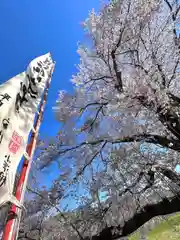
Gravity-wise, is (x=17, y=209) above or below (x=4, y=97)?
below

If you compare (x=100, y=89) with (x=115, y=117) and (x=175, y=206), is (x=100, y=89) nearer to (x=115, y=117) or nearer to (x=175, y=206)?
(x=115, y=117)

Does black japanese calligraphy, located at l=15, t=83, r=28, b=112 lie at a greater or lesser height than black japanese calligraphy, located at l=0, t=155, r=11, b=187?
greater

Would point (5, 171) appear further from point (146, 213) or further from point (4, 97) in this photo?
point (146, 213)

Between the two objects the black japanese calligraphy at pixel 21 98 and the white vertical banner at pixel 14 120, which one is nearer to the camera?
the white vertical banner at pixel 14 120

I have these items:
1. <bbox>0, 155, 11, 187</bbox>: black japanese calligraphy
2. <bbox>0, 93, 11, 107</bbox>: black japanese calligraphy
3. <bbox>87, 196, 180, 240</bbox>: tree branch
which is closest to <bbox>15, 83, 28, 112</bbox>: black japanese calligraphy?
<bbox>0, 93, 11, 107</bbox>: black japanese calligraphy

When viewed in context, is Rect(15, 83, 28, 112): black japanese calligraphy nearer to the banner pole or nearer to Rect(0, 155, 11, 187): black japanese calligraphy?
the banner pole

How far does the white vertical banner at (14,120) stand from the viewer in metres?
2.19

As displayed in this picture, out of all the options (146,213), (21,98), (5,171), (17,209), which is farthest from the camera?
(146,213)

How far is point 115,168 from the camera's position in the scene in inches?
240

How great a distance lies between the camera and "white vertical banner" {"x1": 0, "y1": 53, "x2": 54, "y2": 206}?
219 centimetres

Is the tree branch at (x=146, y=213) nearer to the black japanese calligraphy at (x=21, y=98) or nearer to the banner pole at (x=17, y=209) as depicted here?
the banner pole at (x=17, y=209)

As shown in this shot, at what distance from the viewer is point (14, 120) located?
2559 millimetres

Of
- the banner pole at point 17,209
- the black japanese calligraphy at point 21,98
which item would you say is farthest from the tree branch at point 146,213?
the black japanese calligraphy at point 21,98

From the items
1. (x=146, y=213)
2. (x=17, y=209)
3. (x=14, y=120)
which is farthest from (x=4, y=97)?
(x=146, y=213)
